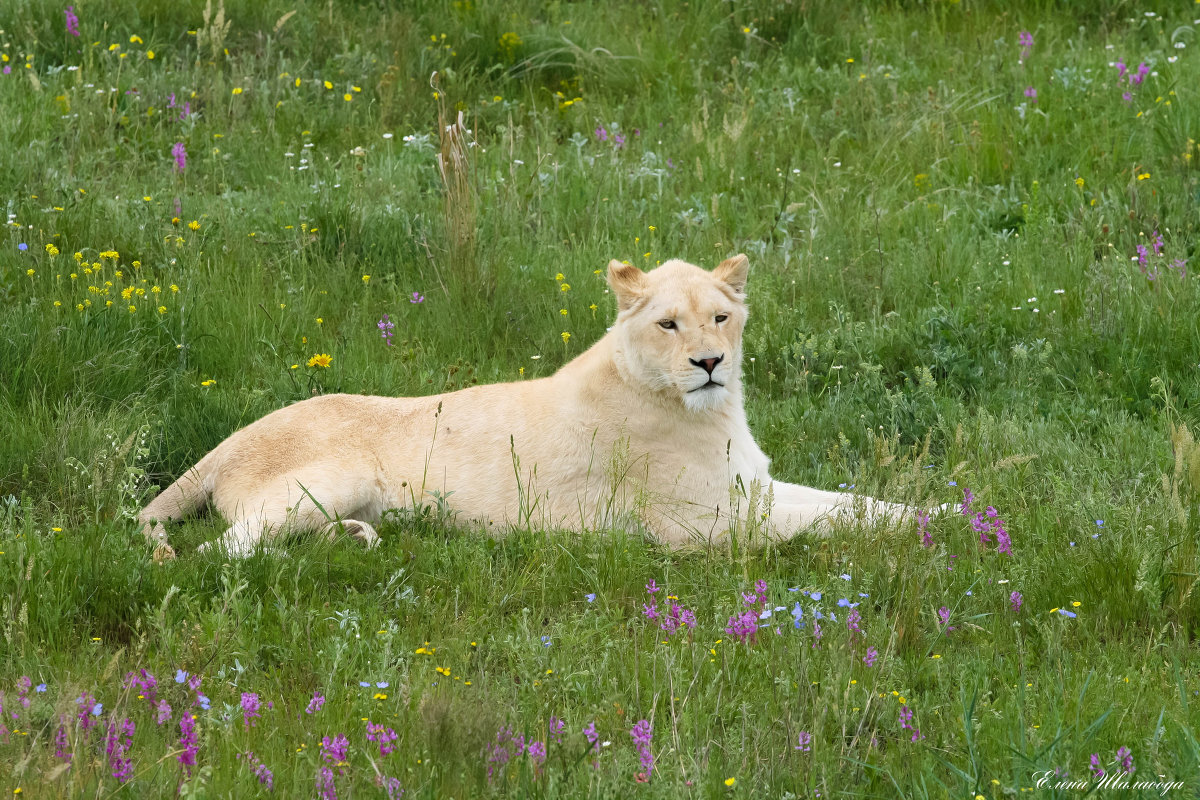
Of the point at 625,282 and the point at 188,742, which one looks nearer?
the point at 188,742

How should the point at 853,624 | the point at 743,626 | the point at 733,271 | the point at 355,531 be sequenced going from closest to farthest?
the point at 853,624 < the point at 743,626 < the point at 355,531 < the point at 733,271

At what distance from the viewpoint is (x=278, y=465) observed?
5.27m

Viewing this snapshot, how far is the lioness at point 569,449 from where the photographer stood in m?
5.08

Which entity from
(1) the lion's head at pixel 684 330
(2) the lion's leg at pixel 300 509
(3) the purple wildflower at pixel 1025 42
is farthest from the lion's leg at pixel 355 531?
(3) the purple wildflower at pixel 1025 42

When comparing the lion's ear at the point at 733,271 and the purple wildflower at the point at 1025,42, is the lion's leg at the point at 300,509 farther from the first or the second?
the purple wildflower at the point at 1025,42

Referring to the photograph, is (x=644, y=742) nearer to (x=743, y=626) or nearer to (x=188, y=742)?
(x=743, y=626)

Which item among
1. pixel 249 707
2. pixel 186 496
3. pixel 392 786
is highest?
pixel 392 786

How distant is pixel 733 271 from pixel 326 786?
3.19 metres

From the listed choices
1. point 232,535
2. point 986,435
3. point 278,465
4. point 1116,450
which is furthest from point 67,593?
point 1116,450

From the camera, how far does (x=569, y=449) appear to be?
5301 millimetres

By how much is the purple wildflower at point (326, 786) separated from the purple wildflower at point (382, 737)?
0.52ft

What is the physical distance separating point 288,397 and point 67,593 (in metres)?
2.29

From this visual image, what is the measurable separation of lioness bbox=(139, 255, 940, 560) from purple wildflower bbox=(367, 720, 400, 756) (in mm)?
1867

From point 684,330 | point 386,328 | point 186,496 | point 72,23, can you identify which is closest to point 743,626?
point 684,330
